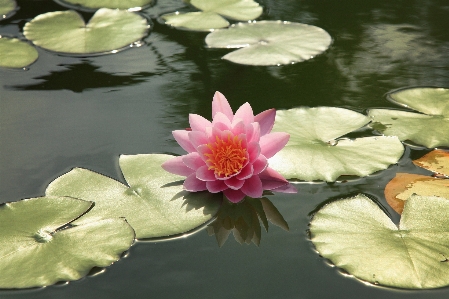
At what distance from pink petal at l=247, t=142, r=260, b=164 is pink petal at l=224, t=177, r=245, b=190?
6 cm

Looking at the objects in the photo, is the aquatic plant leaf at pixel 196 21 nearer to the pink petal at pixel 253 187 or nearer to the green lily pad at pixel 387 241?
the pink petal at pixel 253 187

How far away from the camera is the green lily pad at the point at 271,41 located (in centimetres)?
209

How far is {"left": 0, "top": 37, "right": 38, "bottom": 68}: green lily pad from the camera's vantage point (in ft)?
6.82

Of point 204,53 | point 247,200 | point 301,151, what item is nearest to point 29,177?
point 247,200

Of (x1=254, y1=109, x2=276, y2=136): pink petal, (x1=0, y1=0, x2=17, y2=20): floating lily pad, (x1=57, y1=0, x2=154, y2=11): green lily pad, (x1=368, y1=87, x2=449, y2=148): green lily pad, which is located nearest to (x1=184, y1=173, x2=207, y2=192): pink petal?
(x1=254, y1=109, x2=276, y2=136): pink petal

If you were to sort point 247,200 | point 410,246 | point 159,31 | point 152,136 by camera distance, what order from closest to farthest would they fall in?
point 410,246, point 247,200, point 152,136, point 159,31

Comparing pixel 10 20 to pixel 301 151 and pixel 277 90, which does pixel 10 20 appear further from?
pixel 301 151

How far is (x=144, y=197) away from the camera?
4.55 feet

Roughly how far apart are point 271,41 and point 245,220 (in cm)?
106

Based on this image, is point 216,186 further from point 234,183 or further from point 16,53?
point 16,53

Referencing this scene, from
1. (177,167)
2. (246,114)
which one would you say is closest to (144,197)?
(177,167)

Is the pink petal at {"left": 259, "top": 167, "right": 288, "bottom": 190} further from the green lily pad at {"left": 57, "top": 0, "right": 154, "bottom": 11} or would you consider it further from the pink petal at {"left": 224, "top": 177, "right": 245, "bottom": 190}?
the green lily pad at {"left": 57, "top": 0, "right": 154, "bottom": 11}

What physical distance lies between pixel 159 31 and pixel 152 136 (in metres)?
0.84

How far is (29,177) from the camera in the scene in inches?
58.6
